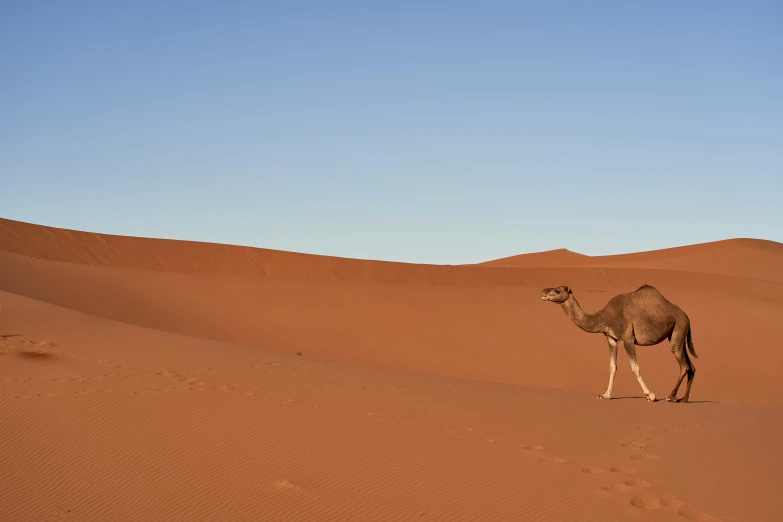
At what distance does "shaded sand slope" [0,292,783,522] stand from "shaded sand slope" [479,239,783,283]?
59.5 meters

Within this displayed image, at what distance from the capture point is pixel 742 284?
136 ft

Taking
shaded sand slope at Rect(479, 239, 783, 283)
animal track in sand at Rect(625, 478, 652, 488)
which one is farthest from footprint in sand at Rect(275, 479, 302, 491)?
shaded sand slope at Rect(479, 239, 783, 283)

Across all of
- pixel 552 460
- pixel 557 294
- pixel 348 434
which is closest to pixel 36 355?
pixel 348 434

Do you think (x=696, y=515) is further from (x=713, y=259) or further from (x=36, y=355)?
(x=713, y=259)

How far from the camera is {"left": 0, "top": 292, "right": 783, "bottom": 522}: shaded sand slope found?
6996 millimetres

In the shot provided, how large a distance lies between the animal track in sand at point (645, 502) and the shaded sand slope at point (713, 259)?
62.3 metres

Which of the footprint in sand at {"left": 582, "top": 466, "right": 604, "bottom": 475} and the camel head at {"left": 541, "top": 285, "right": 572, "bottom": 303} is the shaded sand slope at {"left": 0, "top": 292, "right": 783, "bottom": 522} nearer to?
the footprint in sand at {"left": 582, "top": 466, "right": 604, "bottom": 475}

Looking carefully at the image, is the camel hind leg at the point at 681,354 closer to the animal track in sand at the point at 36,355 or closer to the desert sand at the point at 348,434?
the desert sand at the point at 348,434

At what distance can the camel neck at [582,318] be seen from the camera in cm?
1526

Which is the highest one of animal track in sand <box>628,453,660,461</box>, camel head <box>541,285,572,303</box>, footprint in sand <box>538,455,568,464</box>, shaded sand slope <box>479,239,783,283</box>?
shaded sand slope <box>479,239,783,283</box>

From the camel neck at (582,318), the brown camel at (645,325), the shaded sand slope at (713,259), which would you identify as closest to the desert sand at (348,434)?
the brown camel at (645,325)

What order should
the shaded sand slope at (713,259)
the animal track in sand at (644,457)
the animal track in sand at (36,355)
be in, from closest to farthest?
the animal track in sand at (644,457) < the animal track in sand at (36,355) < the shaded sand slope at (713,259)

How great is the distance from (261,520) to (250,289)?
87.2ft

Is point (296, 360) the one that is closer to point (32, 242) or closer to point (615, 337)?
point (615, 337)
